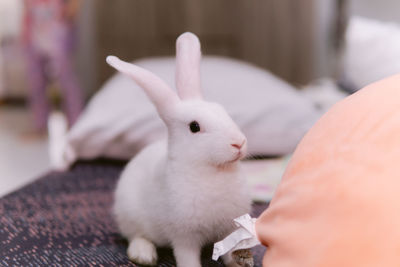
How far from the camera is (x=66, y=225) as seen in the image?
2.92ft

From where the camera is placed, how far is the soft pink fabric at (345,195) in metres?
0.45

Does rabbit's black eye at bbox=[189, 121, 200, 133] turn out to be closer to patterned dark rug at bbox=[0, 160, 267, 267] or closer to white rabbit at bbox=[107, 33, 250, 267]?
white rabbit at bbox=[107, 33, 250, 267]

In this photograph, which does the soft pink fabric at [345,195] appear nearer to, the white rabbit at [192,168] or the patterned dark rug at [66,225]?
the white rabbit at [192,168]

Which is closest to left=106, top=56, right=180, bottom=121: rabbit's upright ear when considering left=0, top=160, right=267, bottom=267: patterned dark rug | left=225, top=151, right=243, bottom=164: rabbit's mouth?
left=225, top=151, right=243, bottom=164: rabbit's mouth

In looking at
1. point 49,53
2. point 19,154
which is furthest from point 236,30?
point 19,154

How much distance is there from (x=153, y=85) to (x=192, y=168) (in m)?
0.12

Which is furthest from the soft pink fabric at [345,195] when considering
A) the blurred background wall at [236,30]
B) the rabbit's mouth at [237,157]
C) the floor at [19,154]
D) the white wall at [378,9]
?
the blurred background wall at [236,30]

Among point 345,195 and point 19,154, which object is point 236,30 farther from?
point 345,195

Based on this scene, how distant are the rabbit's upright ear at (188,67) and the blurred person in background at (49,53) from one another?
2458 mm

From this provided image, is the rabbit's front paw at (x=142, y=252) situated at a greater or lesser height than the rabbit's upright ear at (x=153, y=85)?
lesser

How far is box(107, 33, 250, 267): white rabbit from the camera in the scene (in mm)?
590

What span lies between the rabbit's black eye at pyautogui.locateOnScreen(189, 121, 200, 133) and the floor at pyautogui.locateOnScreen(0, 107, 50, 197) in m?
1.22

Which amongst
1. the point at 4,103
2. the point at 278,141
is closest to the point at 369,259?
the point at 278,141

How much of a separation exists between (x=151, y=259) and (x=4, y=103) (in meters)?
3.96
